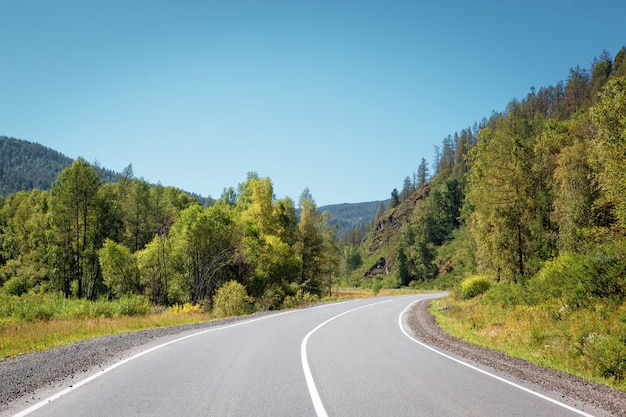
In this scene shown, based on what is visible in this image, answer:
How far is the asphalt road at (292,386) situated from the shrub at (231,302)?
→ 1672 centimetres

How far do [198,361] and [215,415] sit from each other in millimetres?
4119

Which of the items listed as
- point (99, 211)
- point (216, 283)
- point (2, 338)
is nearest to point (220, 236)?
point (216, 283)

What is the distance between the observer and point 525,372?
9.16m

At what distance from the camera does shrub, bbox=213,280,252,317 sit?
28.0m

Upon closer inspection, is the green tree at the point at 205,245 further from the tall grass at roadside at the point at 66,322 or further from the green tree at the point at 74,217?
the green tree at the point at 74,217

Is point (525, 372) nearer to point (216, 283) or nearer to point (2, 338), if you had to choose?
point (2, 338)

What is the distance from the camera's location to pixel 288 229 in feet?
153

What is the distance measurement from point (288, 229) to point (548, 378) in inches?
1522

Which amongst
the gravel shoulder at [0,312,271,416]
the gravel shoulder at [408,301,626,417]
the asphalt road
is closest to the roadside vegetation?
the gravel shoulder at [408,301,626,417]

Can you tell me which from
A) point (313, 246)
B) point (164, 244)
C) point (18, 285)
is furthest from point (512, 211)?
point (18, 285)

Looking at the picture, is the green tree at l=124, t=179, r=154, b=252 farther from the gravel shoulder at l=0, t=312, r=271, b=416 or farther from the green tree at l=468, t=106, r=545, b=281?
the gravel shoulder at l=0, t=312, r=271, b=416

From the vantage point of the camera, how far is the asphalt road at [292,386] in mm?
5688

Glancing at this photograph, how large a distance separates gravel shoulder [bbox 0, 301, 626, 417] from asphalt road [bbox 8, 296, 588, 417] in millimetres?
535

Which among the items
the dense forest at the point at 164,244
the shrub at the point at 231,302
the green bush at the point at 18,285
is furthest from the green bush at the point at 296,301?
the green bush at the point at 18,285
